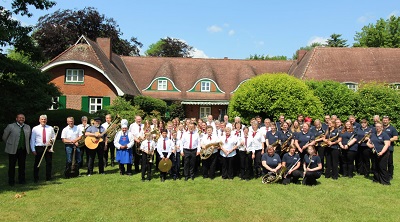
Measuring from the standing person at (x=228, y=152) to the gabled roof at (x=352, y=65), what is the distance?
68.7 feet

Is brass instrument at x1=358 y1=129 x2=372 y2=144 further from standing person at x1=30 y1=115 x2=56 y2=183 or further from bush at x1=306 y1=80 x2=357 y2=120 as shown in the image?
bush at x1=306 y1=80 x2=357 y2=120

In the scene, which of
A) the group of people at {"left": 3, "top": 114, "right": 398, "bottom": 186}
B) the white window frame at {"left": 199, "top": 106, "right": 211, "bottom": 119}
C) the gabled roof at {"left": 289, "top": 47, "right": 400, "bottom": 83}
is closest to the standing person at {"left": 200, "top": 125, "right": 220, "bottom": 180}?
the group of people at {"left": 3, "top": 114, "right": 398, "bottom": 186}

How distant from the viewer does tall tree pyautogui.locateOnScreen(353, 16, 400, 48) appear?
43.3 metres

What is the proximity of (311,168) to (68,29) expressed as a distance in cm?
3261

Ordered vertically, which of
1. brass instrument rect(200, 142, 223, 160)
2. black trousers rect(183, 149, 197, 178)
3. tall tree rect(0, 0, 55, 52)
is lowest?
black trousers rect(183, 149, 197, 178)

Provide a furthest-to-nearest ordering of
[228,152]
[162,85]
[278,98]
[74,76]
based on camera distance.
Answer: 1. [162,85]
2. [74,76]
3. [278,98]
4. [228,152]

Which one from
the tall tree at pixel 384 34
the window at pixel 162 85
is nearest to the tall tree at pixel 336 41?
the tall tree at pixel 384 34

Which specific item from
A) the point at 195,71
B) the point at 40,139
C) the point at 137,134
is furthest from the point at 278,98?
the point at 195,71

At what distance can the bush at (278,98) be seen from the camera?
1805 cm

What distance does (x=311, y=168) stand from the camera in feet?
32.8

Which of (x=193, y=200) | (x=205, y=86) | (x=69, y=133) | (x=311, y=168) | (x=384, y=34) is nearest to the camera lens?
(x=193, y=200)

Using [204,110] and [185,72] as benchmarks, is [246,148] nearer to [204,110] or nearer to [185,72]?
[204,110]

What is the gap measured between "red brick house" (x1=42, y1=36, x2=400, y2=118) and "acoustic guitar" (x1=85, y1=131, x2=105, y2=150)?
17.4 m

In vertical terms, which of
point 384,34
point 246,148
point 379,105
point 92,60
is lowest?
point 246,148
